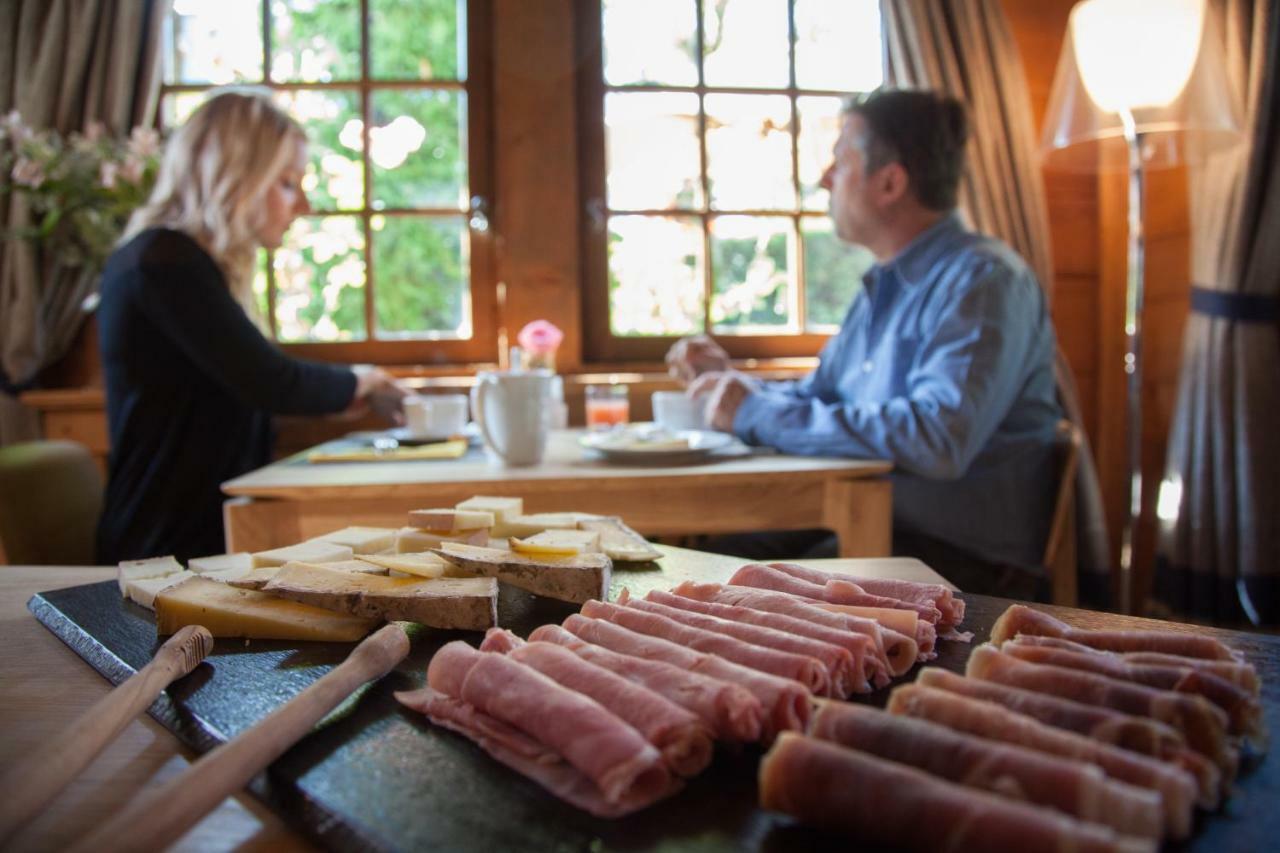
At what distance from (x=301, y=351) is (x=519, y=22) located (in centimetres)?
123

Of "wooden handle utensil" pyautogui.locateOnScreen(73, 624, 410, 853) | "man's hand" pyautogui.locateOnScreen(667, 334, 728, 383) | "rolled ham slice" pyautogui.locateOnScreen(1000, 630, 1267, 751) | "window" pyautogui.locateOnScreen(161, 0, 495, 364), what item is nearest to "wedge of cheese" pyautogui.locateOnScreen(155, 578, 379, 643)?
"wooden handle utensil" pyautogui.locateOnScreen(73, 624, 410, 853)

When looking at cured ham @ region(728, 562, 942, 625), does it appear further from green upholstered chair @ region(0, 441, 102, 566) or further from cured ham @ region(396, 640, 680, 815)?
green upholstered chair @ region(0, 441, 102, 566)

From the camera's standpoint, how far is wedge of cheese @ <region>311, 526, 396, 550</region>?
0.88 metres

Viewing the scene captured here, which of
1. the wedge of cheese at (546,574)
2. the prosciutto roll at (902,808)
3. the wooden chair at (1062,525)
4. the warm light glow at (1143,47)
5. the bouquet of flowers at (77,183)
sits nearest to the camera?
the prosciutto roll at (902,808)

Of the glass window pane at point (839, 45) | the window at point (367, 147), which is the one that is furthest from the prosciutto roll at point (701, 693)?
the glass window pane at point (839, 45)

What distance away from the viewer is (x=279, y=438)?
8.63 feet

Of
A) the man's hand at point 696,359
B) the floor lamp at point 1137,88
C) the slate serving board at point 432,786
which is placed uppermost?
the floor lamp at point 1137,88

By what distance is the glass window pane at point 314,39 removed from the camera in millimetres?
2828

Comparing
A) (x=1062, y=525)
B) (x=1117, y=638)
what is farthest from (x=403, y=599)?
(x=1062, y=525)

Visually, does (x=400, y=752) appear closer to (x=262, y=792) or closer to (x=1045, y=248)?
(x=262, y=792)

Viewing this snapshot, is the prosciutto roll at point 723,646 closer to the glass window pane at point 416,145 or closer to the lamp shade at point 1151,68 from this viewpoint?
the lamp shade at point 1151,68

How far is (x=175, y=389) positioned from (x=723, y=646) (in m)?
1.69

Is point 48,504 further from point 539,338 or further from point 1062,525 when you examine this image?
point 1062,525

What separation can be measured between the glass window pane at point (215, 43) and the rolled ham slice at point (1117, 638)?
2.93m
